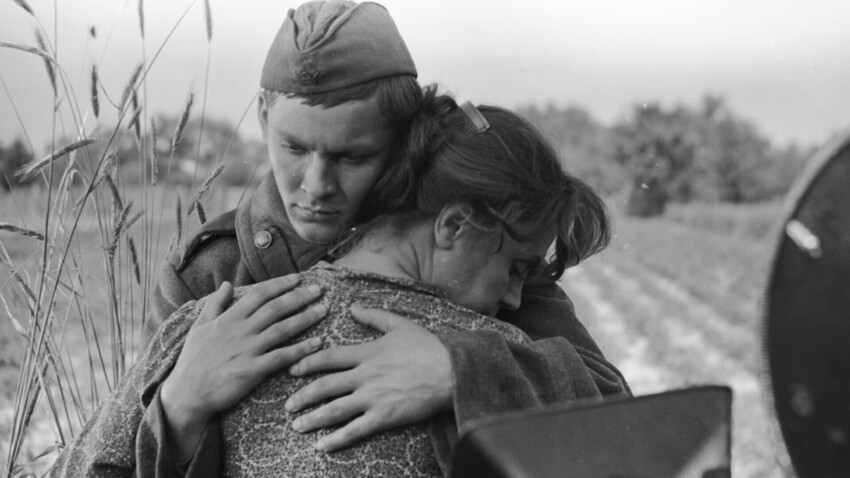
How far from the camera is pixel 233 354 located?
1867 mm

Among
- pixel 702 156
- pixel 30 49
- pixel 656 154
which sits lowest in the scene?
pixel 702 156

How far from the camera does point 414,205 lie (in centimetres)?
216

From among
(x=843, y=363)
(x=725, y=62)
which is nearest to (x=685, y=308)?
(x=725, y=62)

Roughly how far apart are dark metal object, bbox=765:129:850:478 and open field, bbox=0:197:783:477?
2.28 metres

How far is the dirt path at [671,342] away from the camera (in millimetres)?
7027

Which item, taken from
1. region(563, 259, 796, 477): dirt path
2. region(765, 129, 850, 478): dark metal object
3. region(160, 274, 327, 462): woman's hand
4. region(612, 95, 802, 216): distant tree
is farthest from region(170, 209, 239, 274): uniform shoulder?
region(563, 259, 796, 477): dirt path

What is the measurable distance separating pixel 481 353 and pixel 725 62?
4.81ft

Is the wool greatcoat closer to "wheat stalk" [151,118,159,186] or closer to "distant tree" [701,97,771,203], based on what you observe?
"wheat stalk" [151,118,159,186]

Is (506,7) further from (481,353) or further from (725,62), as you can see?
(481,353)

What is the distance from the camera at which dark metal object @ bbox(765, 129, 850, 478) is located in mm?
1007

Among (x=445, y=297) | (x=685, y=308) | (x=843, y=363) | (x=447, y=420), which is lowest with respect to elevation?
(x=685, y=308)

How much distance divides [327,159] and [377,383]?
603 mm

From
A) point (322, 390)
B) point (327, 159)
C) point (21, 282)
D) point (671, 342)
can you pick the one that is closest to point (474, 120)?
point (327, 159)

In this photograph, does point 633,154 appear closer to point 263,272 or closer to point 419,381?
point 263,272
